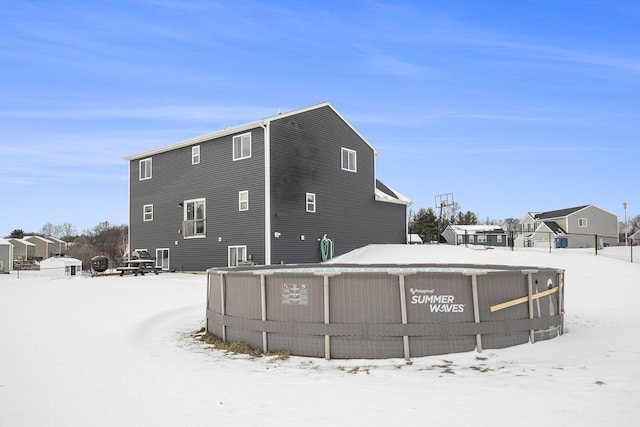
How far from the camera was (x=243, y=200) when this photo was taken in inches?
1045

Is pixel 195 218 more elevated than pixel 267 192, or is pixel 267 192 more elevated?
pixel 267 192

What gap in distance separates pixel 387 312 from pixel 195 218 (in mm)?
23233

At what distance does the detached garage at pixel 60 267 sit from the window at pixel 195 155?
13195 millimetres

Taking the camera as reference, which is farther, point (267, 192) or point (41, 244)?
point (41, 244)

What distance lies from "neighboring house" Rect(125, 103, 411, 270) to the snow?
14.1 metres

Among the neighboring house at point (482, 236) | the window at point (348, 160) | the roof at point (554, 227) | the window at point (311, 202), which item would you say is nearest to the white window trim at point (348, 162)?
the window at point (348, 160)

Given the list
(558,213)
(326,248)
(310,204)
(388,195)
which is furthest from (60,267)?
(558,213)

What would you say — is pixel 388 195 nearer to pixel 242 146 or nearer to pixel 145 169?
pixel 242 146

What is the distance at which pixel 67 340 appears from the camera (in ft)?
32.7

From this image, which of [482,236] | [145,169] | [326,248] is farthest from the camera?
[482,236]

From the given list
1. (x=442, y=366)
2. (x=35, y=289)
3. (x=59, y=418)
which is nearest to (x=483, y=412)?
(x=442, y=366)

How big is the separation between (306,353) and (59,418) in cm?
388

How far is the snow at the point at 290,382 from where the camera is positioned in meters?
5.34

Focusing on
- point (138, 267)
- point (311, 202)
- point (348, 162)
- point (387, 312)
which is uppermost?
point (348, 162)
